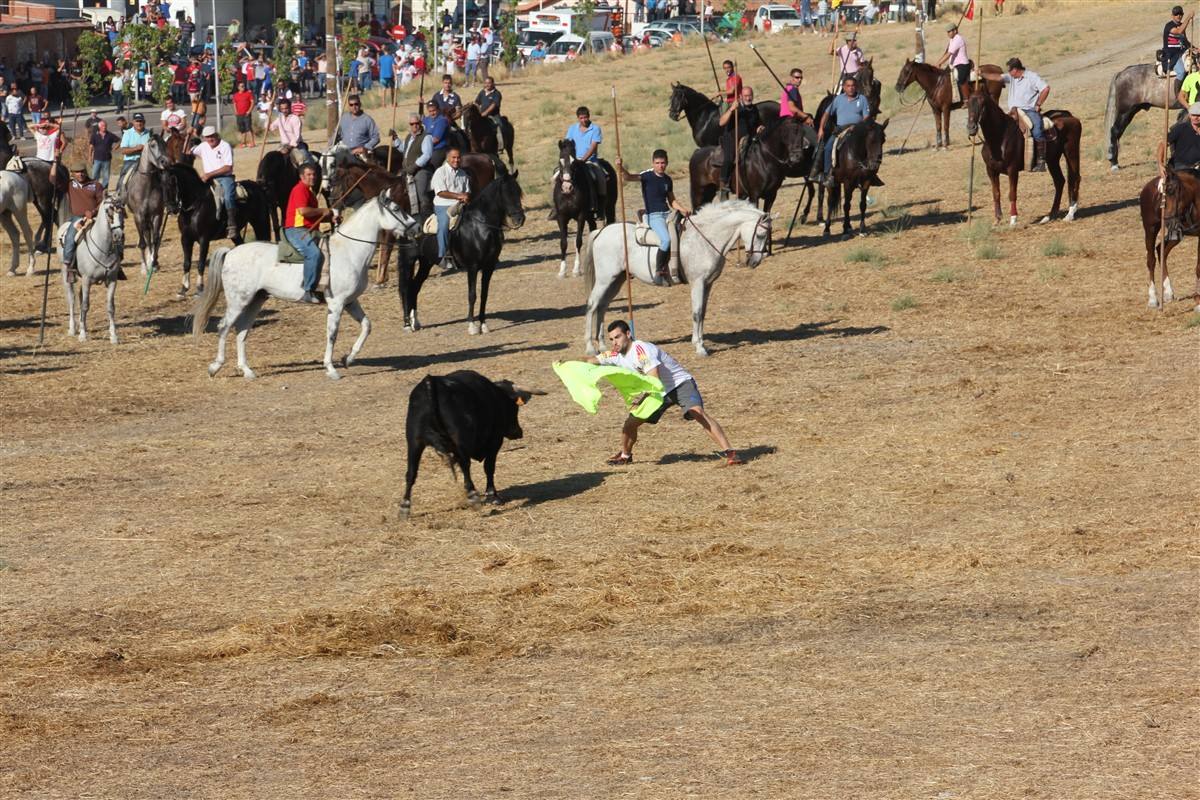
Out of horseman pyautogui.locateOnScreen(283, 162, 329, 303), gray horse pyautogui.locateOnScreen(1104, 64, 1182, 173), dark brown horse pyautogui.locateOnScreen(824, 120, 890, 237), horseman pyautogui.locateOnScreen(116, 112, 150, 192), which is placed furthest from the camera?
gray horse pyautogui.locateOnScreen(1104, 64, 1182, 173)

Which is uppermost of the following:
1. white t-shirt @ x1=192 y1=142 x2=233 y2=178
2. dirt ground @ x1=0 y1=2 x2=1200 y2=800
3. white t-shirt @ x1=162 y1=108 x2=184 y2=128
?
white t-shirt @ x1=162 y1=108 x2=184 y2=128

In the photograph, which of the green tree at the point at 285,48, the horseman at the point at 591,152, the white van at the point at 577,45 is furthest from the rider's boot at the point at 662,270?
the white van at the point at 577,45

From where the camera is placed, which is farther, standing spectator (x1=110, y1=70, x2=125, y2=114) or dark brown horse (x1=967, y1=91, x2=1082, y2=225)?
standing spectator (x1=110, y1=70, x2=125, y2=114)

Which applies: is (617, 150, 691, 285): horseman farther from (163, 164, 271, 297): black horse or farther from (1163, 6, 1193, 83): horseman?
(1163, 6, 1193, 83): horseman

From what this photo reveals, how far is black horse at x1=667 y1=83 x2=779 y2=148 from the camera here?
3122 centimetres

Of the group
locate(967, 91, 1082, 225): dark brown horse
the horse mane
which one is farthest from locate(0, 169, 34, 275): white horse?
locate(967, 91, 1082, 225): dark brown horse

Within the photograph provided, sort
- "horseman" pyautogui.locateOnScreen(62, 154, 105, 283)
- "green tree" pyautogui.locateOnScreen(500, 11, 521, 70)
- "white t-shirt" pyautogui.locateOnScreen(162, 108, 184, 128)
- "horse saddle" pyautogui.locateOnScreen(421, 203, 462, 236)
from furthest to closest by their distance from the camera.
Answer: "green tree" pyautogui.locateOnScreen(500, 11, 521, 70) → "white t-shirt" pyautogui.locateOnScreen(162, 108, 184, 128) → "horse saddle" pyautogui.locateOnScreen(421, 203, 462, 236) → "horseman" pyautogui.locateOnScreen(62, 154, 105, 283)

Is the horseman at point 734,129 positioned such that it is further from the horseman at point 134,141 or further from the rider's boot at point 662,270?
the horseman at point 134,141

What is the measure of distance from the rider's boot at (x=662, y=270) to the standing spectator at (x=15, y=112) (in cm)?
3176

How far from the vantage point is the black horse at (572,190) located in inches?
1022

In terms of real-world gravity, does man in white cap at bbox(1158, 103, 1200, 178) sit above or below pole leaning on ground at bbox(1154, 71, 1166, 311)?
above

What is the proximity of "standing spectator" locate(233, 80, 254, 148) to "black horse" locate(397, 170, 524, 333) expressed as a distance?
26.8 m

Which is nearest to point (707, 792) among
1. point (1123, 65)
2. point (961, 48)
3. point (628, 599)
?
point (628, 599)

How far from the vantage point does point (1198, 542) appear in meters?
12.7
